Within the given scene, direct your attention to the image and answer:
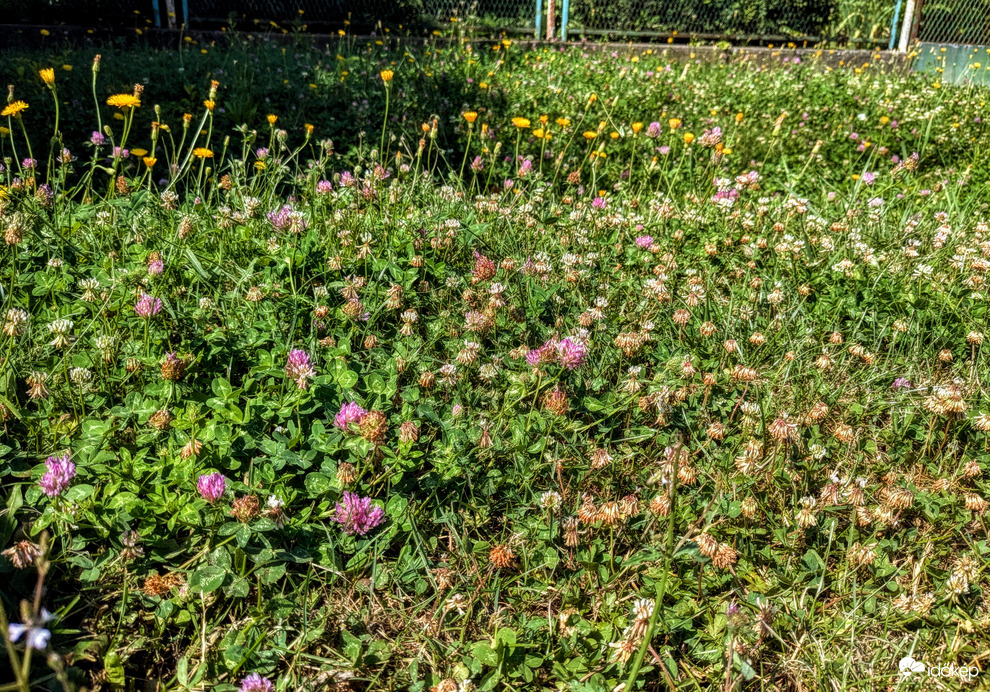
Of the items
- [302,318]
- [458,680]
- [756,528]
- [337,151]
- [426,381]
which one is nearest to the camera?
[458,680]

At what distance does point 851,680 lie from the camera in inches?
57.4

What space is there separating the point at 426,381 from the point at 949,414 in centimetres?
145

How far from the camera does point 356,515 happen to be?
1.56 m

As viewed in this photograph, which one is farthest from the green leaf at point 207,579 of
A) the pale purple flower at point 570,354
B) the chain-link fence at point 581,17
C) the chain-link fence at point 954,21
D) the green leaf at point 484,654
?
the chain-link fence at point 954,21

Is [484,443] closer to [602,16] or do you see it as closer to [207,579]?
[207,579]

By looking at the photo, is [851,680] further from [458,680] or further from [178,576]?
[178,576]

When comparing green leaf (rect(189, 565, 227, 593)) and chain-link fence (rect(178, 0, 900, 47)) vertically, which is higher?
chain-link fence (rect(178, 0, 900, 47))

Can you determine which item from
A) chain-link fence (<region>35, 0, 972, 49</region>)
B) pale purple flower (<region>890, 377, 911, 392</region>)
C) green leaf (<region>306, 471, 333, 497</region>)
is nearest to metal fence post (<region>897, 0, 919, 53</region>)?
chain-link fence (<region>35, 0, 972, 49</region>)

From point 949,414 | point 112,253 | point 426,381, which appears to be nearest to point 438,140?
point 112,253

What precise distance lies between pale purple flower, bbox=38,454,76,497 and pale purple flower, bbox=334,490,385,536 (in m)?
0.54

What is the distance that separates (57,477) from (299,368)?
0.55 metres

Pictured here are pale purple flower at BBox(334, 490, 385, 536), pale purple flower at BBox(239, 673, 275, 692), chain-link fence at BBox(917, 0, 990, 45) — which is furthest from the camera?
chain-link fence at BBox(917, 0, 990, 45)

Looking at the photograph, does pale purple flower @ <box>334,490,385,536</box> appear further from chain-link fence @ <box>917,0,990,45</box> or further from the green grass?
chain-link fence @ <box>917,0,990,45</box>

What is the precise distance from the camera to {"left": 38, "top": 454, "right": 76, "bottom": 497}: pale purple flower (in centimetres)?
141
